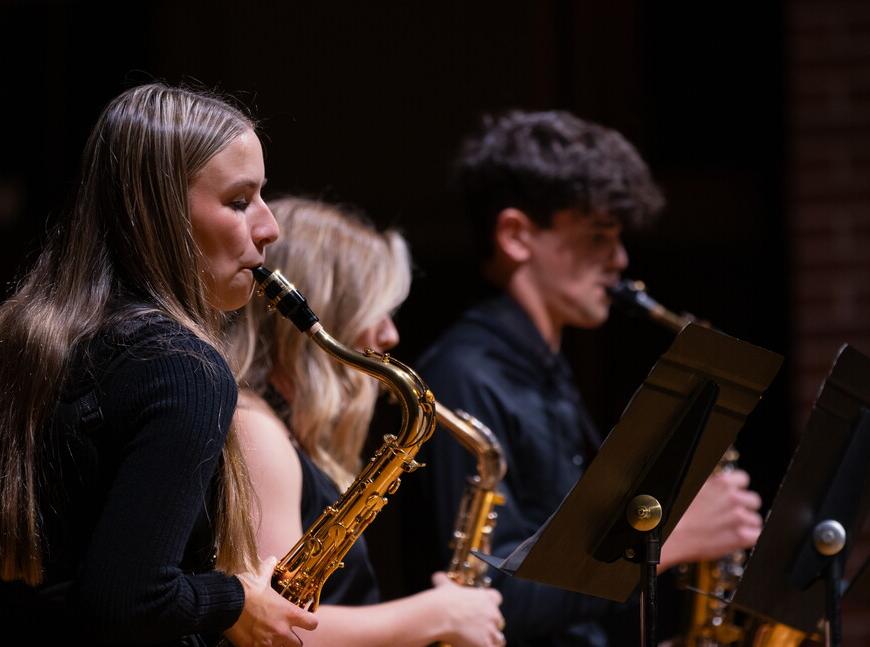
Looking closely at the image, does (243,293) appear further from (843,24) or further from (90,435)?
(843,24)

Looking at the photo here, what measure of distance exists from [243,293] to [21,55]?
2.81 metres

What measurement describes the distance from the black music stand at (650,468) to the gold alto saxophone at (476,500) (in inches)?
23.9

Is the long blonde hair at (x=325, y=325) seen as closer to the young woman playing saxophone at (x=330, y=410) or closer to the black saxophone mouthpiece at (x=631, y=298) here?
the young woman playing saxophone at (x=330, y=410)

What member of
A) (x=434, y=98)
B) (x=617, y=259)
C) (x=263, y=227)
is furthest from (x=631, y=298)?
(x=263, y=227)

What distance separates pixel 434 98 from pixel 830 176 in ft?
4.46

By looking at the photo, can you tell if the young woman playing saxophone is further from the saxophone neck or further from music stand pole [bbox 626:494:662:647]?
music stand pole [bbox 626:494:662:647]

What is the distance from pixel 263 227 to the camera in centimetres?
183

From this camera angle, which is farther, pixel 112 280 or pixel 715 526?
pixel 715 526

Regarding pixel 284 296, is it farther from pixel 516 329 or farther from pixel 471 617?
pixel 516 329

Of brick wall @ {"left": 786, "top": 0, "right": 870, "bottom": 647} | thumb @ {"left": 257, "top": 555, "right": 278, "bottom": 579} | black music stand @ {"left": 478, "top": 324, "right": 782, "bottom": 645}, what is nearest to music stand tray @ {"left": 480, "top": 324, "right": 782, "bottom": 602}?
black music stand @ {"left": 478, "top": 324, "right": 782, "bottom": 645}

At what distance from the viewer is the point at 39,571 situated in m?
1.62

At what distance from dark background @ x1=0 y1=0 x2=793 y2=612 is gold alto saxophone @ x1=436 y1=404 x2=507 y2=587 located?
1564mm

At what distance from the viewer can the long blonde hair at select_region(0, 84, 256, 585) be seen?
5.34 ft

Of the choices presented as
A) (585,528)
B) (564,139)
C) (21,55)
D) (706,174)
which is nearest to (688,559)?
(585,528)
